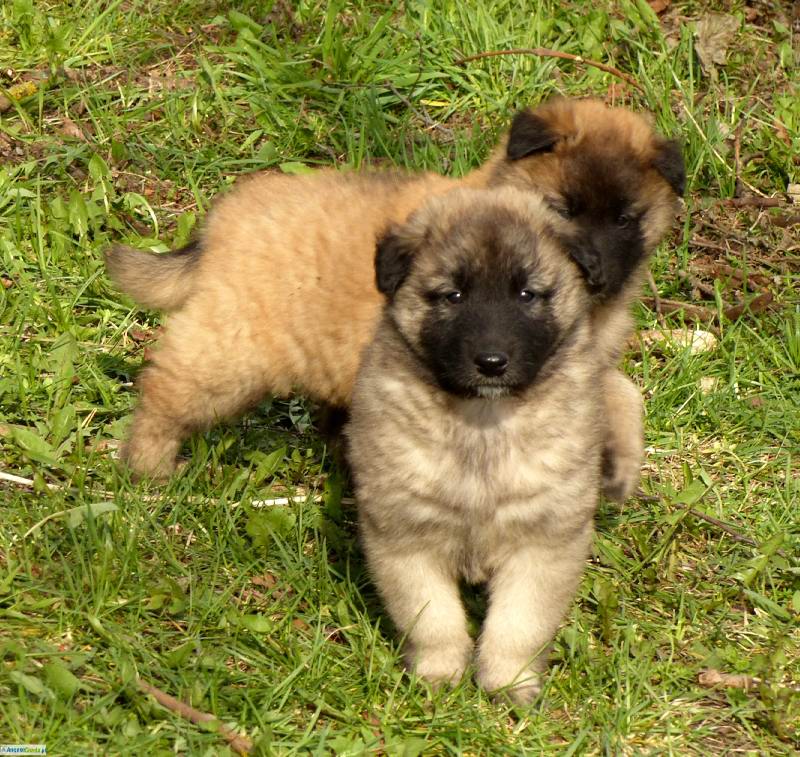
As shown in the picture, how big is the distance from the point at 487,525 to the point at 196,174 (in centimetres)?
304

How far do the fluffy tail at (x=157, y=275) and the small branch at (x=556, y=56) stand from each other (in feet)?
6.92

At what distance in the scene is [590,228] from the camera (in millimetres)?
4121

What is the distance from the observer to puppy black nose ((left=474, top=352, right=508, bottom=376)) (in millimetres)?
3197

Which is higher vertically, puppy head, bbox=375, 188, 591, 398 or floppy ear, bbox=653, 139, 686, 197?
puppy head, bbox=375, 188, 591, 398

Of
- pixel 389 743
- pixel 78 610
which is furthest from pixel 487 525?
pixel 78 610

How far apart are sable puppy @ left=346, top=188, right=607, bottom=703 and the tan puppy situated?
640 mm

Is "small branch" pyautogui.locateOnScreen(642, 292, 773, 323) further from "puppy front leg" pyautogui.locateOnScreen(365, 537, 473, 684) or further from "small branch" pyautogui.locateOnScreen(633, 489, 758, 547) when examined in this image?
"puppy front leg" pyautogui.locateOnScreen(365, 537, 473, 684)

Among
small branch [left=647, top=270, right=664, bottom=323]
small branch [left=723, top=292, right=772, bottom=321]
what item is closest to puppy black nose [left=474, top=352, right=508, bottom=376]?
small branch [left=647, top=270, right=664, bottom=323]

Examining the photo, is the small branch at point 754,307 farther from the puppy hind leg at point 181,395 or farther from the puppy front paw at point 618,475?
the puppy hind leg at point 181,395

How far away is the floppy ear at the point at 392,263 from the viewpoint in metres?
3.42

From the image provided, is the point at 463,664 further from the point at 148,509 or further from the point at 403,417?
the point at 148,509

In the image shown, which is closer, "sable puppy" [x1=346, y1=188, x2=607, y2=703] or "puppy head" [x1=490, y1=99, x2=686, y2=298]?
"sable puppy" [x1=346, y1=188, x2=607, y2=703]

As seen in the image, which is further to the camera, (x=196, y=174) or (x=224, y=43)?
(x=224, y=43)

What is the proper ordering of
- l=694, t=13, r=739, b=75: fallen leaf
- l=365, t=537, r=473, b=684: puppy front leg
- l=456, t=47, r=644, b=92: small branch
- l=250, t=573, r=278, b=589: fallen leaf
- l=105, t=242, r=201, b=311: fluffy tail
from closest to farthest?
l=365, t=537, r=473, b=684: puppy front leg
l=250, t=573, r=278, b=589: fallen leaf
l=105, t=242, r=201, b=311: fluffy tail
l=456, t=47, r=644, b=92: small branch
l=694, t=13, r=739, b=75: fallen leaf
